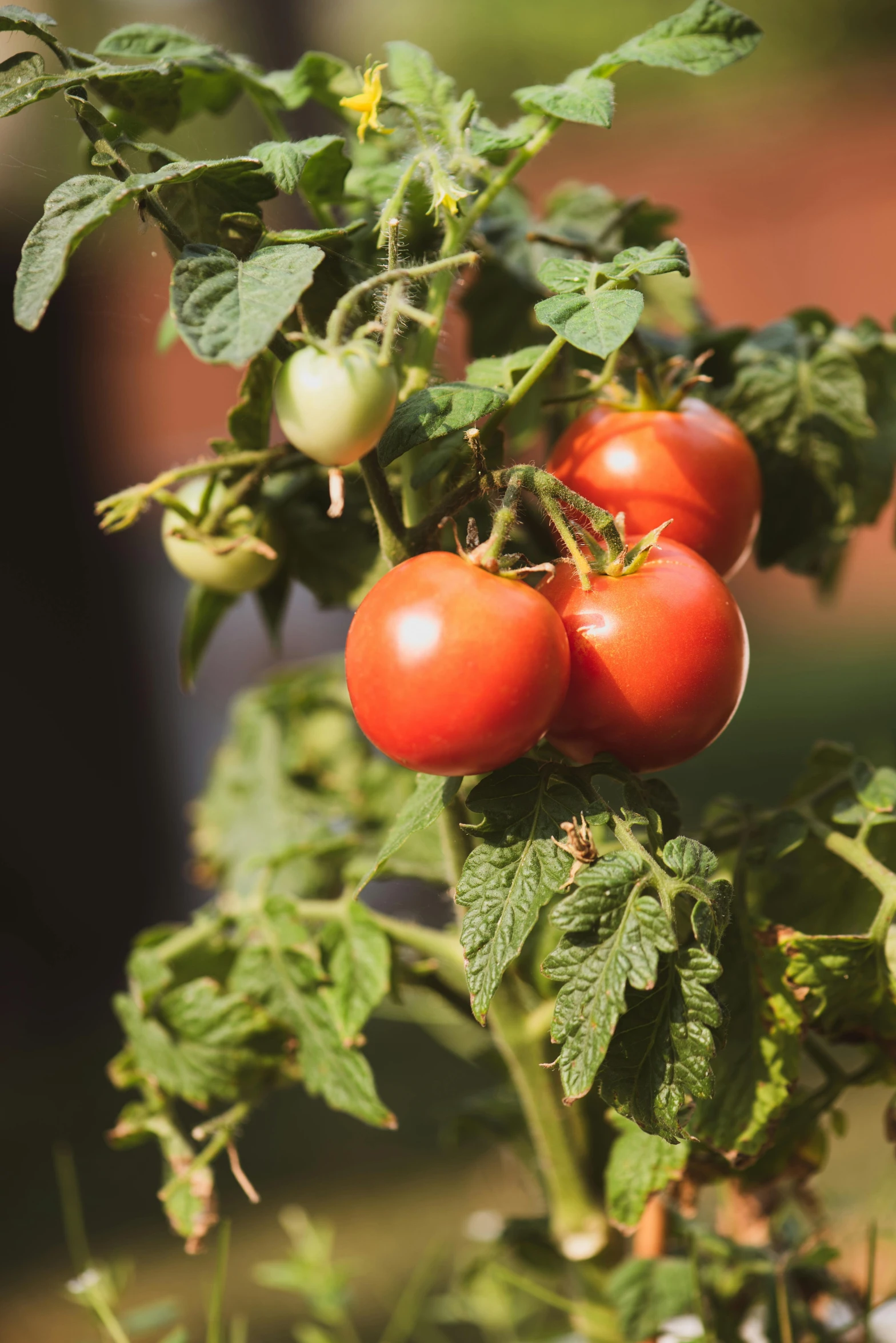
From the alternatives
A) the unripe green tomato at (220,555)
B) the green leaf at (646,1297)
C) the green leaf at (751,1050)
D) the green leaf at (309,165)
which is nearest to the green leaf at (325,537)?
the unripe green tomato at (220,555)

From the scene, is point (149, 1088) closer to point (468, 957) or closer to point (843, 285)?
point (468, 957)

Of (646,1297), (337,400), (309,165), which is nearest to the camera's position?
(337,400)

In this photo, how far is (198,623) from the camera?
20.9 inches

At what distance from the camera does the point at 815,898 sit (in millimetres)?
466

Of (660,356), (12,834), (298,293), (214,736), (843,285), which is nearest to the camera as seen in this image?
(298,293)

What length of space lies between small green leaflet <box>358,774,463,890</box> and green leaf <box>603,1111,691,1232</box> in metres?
0.16

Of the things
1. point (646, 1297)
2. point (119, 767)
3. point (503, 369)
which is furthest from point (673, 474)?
point (119, 767)

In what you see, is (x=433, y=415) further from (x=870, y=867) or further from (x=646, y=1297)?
(x=646, y=1297)

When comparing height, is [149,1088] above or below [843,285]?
above

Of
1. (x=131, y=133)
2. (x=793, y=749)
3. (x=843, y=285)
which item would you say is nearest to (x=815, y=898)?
(x=131, y=133)

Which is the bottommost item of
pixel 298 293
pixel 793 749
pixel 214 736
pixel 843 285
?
pixel 843 285

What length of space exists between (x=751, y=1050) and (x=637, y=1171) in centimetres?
7

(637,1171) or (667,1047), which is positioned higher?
(667,1047)

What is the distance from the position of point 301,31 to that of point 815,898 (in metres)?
2.52
